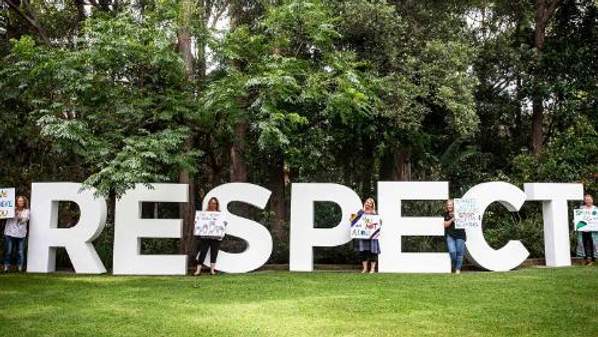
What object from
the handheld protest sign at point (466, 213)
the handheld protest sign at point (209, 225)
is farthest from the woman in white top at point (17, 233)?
the handheld protest sign at point (466, 213)

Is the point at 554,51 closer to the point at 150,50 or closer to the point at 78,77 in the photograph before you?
the point at 150,50

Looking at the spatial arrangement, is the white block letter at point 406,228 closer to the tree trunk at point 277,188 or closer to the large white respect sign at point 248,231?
the large white respect sign at point 248,231

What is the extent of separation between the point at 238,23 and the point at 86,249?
7293 millimetres

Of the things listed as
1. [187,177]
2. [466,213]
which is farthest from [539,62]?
[187,177]

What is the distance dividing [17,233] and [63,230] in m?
1.03

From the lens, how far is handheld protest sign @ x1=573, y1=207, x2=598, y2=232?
14.0 m

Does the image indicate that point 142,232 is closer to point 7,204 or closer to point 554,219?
point 7,204

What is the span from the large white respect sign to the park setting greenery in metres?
0.74

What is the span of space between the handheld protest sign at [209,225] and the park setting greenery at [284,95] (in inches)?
44.8

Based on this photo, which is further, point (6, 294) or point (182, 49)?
point (182, 49)

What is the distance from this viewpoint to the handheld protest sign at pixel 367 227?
13.1 meters

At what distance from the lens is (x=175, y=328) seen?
288 inches

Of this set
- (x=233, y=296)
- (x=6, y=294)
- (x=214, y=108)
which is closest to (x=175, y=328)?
(x=233, y=296)

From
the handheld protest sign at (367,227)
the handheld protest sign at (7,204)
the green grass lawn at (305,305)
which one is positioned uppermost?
the handheld protest sign at (7,204)
